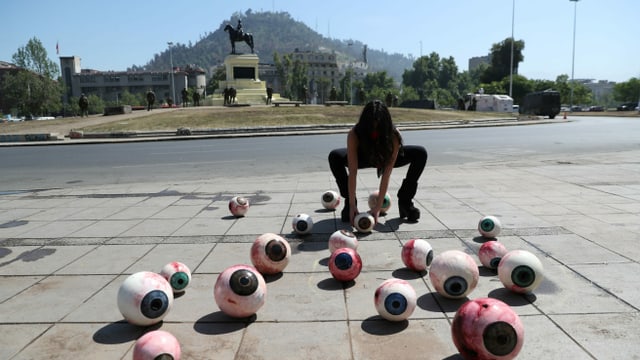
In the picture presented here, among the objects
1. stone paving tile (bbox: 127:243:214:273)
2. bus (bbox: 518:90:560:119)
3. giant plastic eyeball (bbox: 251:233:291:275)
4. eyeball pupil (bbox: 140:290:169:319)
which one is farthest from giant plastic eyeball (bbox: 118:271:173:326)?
bus (bbox: 518:90:560:119)

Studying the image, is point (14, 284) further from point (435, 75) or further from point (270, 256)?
point (435, 75)

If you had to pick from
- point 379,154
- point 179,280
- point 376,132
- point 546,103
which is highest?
point 546,103

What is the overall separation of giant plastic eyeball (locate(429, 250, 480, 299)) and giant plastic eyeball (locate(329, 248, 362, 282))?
0.70 meters

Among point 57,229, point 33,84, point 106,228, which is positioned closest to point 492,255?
point 106,228

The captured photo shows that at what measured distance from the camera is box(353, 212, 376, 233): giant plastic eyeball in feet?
18.7

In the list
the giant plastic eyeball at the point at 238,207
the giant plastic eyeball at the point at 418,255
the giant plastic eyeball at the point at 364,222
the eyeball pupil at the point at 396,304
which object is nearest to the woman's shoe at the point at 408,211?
the giant plastic eyeball at the point at 364,222

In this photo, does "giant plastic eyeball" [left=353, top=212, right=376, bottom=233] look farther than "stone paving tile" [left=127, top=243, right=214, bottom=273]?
Yes

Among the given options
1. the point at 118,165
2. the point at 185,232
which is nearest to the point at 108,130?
the point at 118,165

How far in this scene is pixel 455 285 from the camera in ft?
12.3

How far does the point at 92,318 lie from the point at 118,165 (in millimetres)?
12955

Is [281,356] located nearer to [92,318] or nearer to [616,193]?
[92,318]

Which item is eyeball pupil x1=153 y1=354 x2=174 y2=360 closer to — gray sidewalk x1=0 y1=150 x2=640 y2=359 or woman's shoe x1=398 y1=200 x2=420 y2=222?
gray sidewalk x1=0 y1=150 x2=640 y2=359

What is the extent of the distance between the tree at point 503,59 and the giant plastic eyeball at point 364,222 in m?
114

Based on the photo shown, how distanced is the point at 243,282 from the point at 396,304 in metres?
1.14
